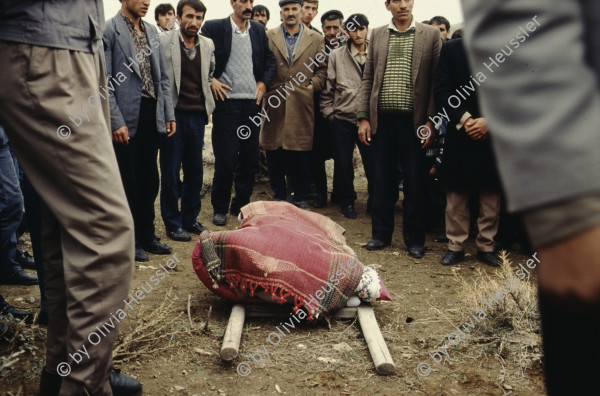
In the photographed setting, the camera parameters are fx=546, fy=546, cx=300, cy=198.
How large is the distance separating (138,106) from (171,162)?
0.89 metres

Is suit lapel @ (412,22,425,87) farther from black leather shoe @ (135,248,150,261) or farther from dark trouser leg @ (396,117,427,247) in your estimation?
black leather shoe @ (135,248,150,261)

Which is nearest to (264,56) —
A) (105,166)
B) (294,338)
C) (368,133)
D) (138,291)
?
(368,133)

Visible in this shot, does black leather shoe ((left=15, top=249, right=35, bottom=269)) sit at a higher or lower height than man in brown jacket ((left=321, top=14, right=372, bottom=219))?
lower

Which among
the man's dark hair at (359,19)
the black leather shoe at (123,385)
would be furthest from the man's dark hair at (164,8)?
the black leather shoe at (123,385)

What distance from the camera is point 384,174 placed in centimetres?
506

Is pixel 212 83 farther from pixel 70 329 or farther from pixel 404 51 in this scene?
pixel 70 329

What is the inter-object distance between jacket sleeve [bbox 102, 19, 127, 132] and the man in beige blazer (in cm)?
220

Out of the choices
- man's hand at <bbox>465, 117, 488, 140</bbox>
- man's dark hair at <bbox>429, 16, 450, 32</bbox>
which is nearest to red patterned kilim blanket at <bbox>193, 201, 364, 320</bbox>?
man's hand at <bbox>465, 117, 488, 140</bbox>

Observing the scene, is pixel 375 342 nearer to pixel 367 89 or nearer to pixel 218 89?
pixel 367 89

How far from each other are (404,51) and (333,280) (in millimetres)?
2596

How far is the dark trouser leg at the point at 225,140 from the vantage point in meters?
5.80

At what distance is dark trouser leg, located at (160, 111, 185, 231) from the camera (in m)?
5.11

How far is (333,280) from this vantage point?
3125 millimetres

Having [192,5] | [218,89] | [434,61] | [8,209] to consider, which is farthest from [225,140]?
[8,209]
